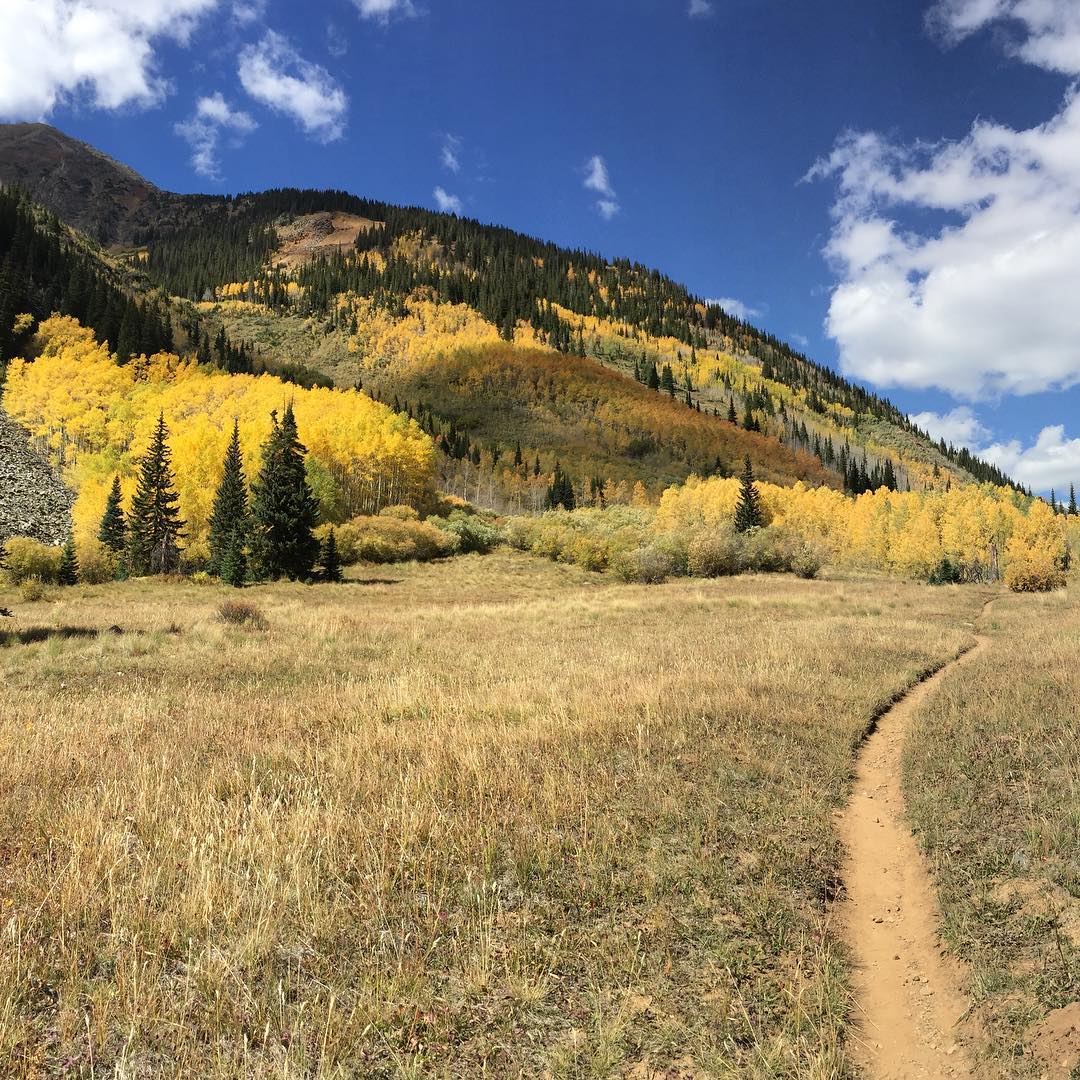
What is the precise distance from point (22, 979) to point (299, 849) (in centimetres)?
187

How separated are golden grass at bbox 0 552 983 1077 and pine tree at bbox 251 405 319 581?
1712 inches

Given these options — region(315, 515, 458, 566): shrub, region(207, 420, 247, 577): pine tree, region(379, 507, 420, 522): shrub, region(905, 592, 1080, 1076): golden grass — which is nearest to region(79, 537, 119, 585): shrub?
region(207, 420, 247, 577): pine tree

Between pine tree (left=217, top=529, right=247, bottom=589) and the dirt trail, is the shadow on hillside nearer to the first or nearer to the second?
the dirt trail

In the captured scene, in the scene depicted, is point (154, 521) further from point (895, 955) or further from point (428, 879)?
point (895, 955)

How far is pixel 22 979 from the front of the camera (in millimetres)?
3893

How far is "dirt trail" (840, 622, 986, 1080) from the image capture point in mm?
4062

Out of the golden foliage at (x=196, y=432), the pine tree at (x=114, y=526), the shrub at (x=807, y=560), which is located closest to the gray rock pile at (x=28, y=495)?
the golden foliage at (x=196, y=432)

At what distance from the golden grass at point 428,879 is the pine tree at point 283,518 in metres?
43.5

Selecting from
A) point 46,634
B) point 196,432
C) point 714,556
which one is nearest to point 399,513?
point 196,432

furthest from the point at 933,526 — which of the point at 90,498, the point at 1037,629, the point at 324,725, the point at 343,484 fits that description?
the point at 90,498

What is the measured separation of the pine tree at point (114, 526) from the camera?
61812 millimetres

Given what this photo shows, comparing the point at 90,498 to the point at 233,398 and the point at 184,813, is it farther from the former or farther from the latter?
the point at 184,813

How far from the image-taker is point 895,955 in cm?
499

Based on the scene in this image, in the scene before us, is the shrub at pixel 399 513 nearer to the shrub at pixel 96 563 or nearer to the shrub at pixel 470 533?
the shrub at pixel 470 533
